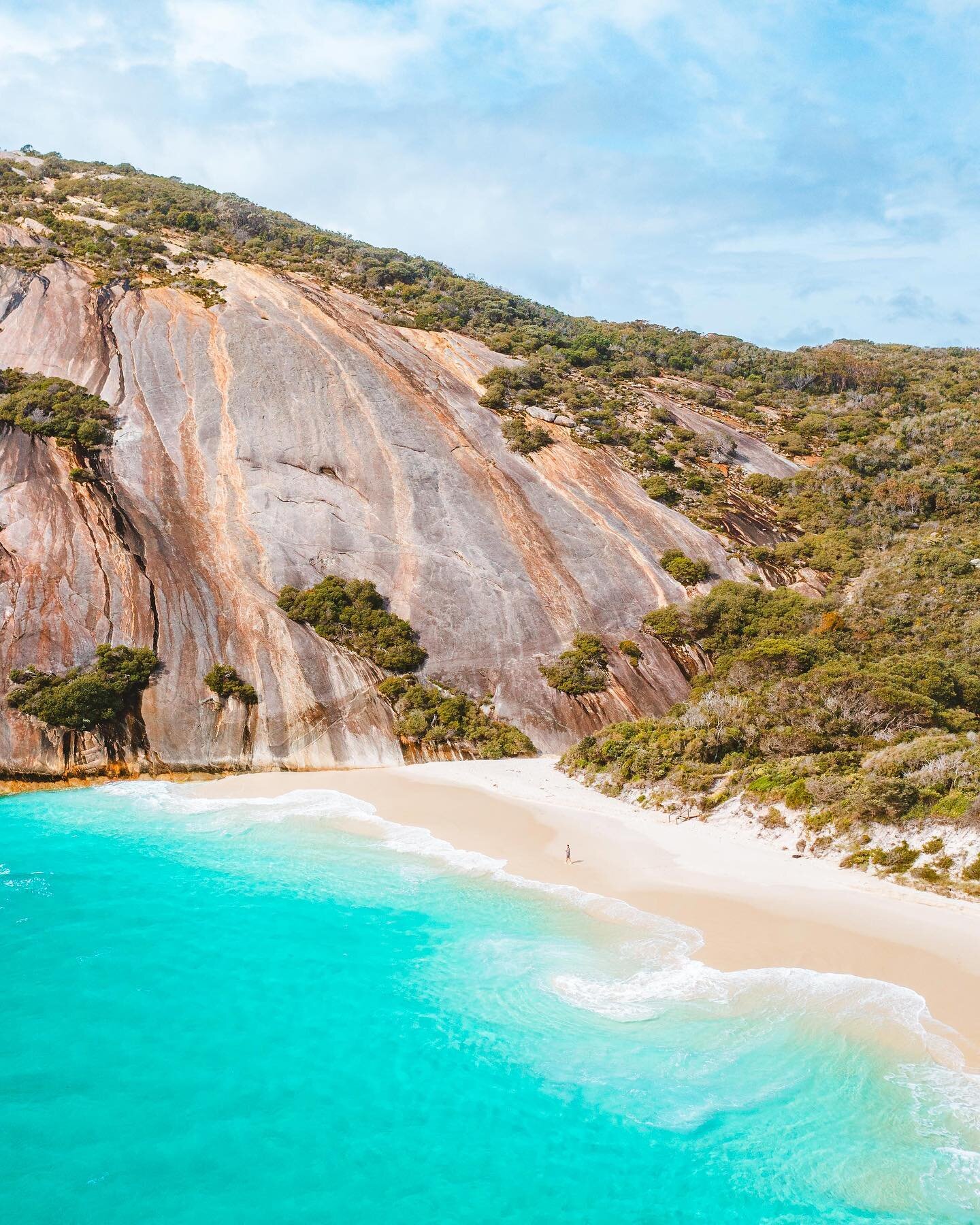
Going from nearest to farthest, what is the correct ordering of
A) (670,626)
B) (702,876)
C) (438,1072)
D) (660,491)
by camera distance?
(438,1072) < (702,876) < (670,626) < (660,491)

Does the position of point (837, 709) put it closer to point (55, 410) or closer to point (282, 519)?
point (282, 519)

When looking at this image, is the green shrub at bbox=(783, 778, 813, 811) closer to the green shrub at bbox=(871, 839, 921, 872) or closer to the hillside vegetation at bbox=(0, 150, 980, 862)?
the hillside vegetation at bbox=(0, 150, 980, 862)

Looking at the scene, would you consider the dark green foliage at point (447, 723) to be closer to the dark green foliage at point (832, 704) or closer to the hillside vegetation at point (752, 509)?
the hillside vegetation at point (752, 509)

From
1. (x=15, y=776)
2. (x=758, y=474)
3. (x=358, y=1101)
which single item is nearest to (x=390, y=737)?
(x=15, y=776)

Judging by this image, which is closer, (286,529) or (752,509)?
(286,529)

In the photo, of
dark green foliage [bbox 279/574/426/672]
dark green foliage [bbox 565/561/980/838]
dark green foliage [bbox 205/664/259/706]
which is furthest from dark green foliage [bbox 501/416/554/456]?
dark green foliage [bbox 205/664/259/706]

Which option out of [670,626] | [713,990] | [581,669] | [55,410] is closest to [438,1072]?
[713,990]

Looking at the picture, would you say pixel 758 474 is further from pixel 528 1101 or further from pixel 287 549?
pixel 528 1101
